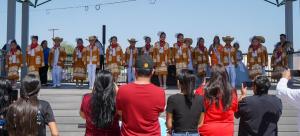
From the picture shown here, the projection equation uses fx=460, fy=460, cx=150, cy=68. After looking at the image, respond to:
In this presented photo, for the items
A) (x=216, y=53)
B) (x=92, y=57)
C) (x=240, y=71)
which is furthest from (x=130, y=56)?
(x=240, y=71)

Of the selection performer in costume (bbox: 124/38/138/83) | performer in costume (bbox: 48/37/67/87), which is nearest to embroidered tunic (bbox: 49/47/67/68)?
performer in costume (bbox: 48/37/67/87)

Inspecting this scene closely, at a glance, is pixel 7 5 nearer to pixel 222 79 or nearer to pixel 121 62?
pixel 121 62

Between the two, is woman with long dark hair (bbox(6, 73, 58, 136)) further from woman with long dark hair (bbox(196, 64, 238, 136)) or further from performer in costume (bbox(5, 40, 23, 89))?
performer in costume (bbox(5, 40, 23, 89))

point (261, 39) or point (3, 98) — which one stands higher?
point (261, 39)

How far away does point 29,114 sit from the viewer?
13.7ft

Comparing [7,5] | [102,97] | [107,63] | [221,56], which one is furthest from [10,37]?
[102,97]

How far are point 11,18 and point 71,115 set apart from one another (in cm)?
502

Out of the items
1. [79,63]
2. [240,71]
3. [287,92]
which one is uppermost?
[79,63]

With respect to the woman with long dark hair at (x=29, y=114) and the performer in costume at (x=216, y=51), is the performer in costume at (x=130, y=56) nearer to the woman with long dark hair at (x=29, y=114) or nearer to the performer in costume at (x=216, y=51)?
the performer in costume at (x=216, y=51)

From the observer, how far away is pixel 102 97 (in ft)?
15.3

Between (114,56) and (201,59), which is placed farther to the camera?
(201,59)

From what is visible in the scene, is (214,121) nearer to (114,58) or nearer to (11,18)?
(114,58)

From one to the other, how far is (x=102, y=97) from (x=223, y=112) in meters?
1.32

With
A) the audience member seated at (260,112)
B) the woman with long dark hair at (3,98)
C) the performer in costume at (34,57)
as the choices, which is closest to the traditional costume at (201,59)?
the performer in costume at (34,57)
